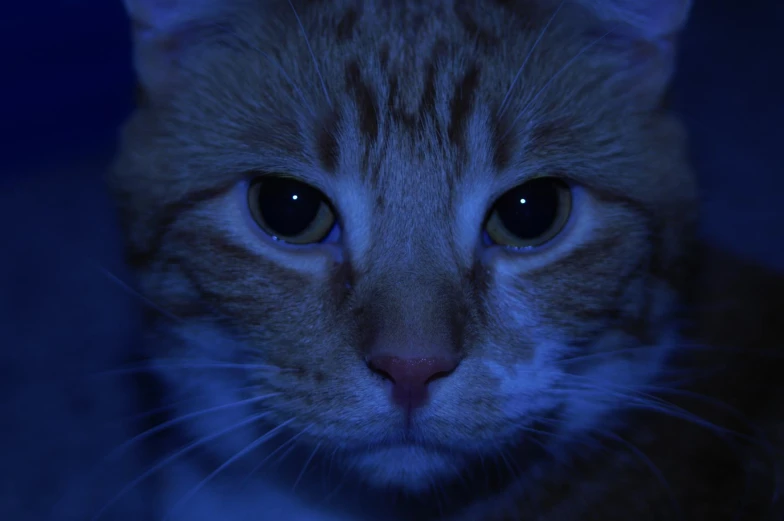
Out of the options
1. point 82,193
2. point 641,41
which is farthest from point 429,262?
point 82,193

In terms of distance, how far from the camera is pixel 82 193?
194 centimetres

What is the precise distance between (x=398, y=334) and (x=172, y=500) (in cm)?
79

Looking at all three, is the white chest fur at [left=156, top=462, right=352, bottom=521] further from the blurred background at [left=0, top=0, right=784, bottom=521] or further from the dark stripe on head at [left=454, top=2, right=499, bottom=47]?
the dark stripe on head at [left=454, top=2, right=499, bottom=47]

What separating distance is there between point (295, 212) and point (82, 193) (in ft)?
3.08

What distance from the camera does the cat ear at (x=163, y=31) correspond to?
1315 millimetres

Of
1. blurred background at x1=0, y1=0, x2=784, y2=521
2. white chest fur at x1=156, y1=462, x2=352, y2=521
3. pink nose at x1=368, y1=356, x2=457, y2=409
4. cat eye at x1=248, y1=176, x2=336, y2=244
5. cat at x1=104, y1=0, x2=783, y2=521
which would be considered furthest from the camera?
blurred background at x1=0, y1=0, x2=784, y2=521

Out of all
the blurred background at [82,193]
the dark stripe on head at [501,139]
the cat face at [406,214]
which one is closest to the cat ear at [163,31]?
the cat face at [406,214]

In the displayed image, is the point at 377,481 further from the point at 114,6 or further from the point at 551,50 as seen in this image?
the point at 114,6

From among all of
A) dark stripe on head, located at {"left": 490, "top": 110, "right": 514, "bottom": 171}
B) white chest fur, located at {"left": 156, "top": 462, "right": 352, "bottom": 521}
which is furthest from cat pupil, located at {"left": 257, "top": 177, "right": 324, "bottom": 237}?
white chest fur, located at {"left": 156, "top": 462, "right": 352, "bottom": 521}

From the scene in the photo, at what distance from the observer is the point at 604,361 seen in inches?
53.1

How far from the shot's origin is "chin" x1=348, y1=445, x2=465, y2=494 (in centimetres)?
121

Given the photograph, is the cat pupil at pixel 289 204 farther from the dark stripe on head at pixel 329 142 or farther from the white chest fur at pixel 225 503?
the white chest fur at pixel 225 503

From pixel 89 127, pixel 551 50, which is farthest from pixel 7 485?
pixel 551 50

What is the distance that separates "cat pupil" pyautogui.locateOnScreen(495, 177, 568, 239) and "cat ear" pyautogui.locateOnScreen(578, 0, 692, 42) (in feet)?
1.08
